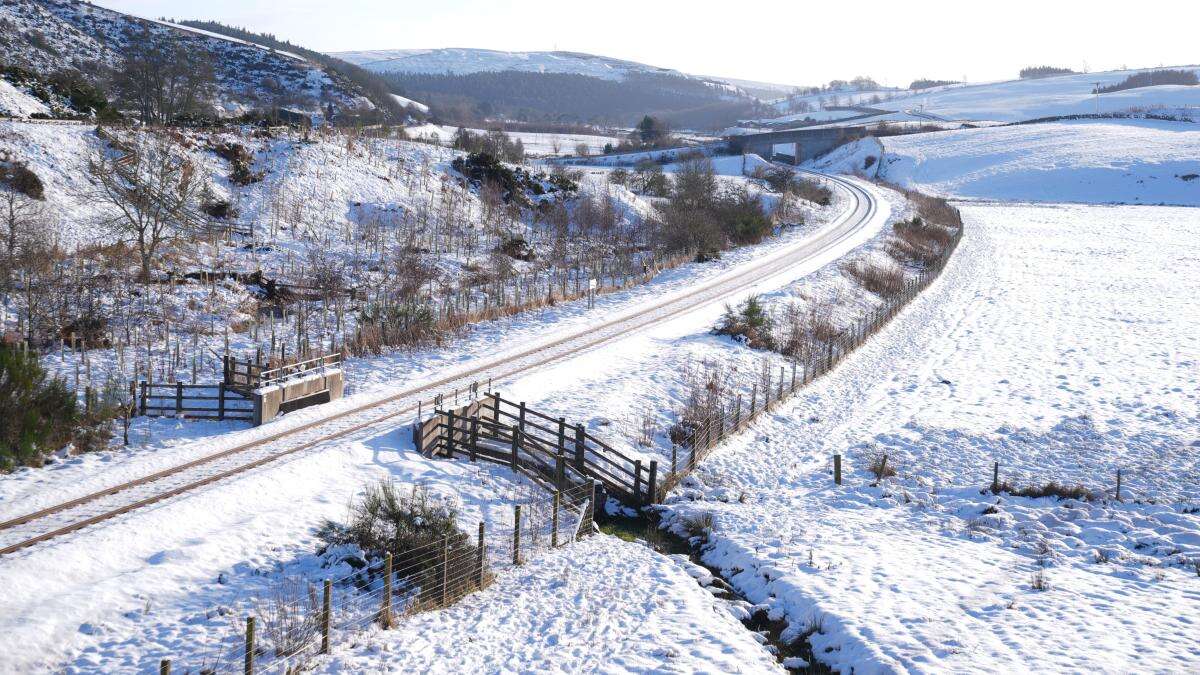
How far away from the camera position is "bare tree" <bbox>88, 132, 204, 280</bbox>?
32.8 m

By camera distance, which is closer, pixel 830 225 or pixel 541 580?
pixel 541 580

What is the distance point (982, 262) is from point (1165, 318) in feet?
55.1

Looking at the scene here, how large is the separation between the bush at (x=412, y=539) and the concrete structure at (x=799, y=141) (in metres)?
112

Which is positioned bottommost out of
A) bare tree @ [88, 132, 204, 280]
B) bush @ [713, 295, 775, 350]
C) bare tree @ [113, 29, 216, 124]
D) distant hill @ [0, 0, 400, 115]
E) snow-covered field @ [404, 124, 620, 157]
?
bush @ [713, 295, 775, 350]

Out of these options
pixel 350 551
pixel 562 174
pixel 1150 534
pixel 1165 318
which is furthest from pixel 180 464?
pixel 562 174

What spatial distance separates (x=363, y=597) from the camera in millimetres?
13180

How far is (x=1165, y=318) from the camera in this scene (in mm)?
40938

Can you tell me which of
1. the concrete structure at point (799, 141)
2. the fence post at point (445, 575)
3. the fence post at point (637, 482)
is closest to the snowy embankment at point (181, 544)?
the fence post at point (445, 575)

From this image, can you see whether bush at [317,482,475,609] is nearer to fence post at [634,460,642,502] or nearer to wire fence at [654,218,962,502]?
fence post at [634,460,642,502]

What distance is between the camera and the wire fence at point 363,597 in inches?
441

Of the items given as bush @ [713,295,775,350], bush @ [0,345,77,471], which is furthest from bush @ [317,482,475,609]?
bush @ [713,295,775,350]

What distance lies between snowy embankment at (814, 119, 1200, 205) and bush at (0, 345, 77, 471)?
9681cm

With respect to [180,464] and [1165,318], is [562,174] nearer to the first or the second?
[1165,318]

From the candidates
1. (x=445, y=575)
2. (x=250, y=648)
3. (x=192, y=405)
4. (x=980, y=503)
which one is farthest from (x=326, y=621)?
(x=980, y=503)
